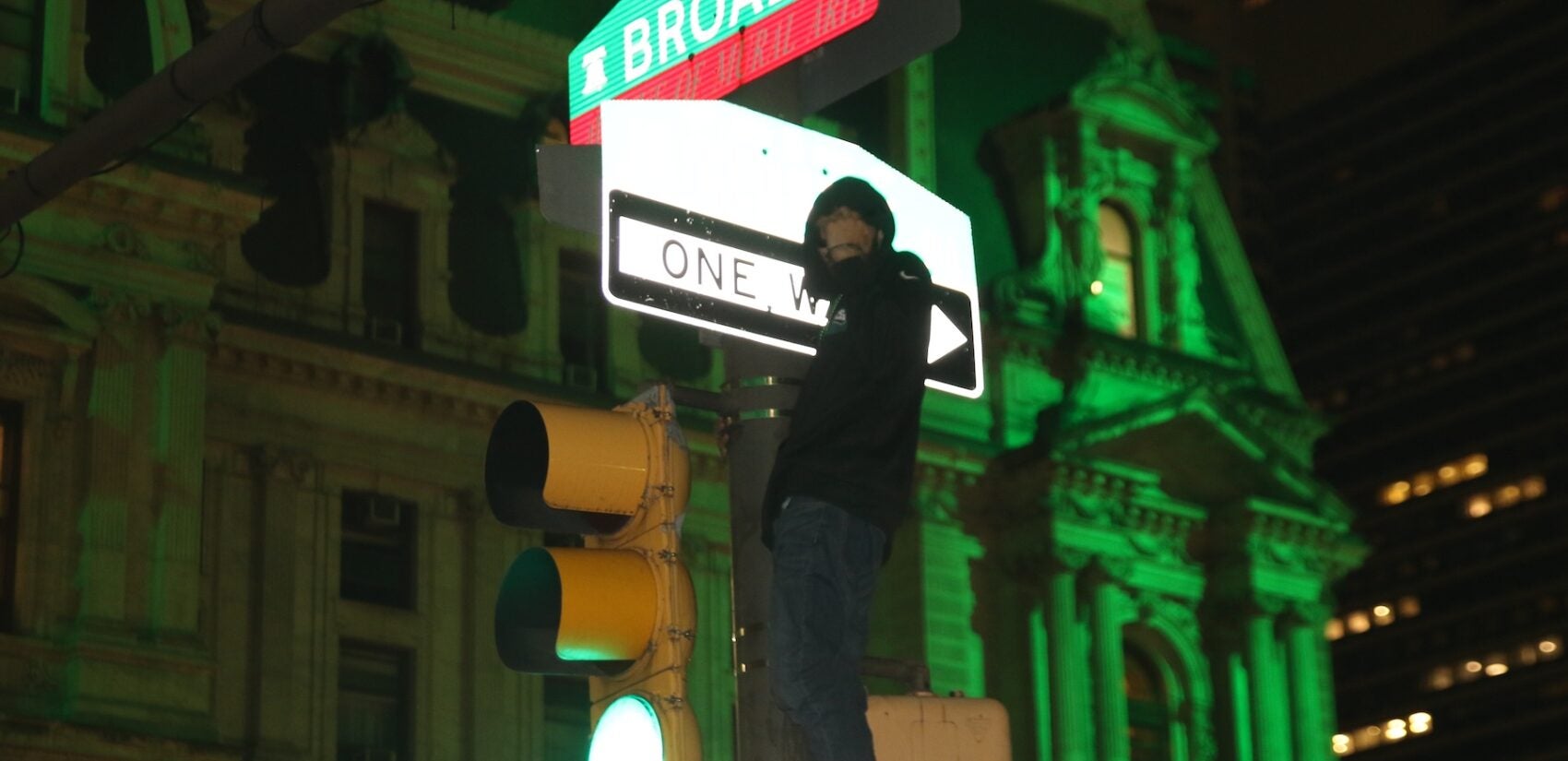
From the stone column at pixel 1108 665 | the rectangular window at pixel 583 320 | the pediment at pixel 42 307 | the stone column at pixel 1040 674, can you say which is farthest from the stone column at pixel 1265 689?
the pediment at pixel 42 307

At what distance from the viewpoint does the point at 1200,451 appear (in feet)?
130

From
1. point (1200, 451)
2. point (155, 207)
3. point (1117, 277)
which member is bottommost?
point (1200, 451)

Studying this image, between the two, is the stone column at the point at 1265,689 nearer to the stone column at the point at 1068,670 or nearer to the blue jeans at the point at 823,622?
the stone column at the point at 1068,670

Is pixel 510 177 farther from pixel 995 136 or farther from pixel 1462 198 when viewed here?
pixel 1462 198

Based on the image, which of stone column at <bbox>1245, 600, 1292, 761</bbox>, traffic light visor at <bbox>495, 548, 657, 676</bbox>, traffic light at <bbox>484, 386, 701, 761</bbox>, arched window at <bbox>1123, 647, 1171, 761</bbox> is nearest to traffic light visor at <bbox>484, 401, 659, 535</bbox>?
traffic light at <bbox>484, 386, 701, 761</bbox>

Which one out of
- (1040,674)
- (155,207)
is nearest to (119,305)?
(155,207)

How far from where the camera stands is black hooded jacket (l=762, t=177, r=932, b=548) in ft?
20.7

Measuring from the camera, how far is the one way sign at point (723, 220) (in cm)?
707

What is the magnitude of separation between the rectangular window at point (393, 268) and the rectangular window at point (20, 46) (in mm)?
5473

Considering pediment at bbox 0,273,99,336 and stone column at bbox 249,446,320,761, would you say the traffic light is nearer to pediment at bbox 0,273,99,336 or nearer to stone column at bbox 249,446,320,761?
pediment at bbox 0,273,99,336

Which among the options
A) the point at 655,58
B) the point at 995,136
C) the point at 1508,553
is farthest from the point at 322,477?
the point at 1508,553

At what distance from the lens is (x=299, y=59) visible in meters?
33.7

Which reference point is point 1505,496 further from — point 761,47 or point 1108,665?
point 761,47

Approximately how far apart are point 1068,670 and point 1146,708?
8.16ft
